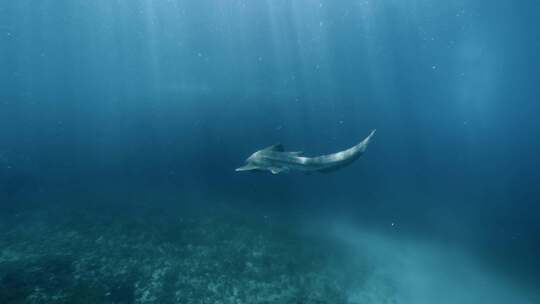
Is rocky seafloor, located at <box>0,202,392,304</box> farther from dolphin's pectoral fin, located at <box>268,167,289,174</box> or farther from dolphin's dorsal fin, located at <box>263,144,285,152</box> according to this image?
dolphin's dorsal fin, located at <box>263,144,285,152</box>

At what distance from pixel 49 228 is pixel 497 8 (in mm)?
54811

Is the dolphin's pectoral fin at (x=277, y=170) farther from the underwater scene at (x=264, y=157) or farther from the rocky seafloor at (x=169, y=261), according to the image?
the rocky seafloor at (x=169, y=261)

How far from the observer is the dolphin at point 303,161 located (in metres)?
11.7

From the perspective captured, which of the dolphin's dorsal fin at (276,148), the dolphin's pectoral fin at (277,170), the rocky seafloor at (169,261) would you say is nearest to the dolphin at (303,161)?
the dolphin's pectoral fin at (277,170)

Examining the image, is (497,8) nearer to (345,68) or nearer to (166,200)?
(345,68)

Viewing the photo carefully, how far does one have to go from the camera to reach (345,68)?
168 ft

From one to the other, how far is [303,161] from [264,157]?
1479mm

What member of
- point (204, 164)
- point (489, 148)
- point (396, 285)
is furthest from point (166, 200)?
point (489, 148)

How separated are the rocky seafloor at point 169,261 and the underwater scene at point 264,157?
102 millimetres

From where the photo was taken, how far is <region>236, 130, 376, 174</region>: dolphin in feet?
38.4

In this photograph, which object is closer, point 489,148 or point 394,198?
point 394,198

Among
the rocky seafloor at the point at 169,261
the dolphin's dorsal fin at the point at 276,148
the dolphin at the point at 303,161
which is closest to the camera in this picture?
the dolphin at the point at 303,161

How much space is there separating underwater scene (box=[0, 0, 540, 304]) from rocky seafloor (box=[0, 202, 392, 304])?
10cm

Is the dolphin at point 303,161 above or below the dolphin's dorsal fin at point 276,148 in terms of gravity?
below
